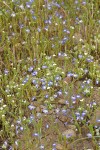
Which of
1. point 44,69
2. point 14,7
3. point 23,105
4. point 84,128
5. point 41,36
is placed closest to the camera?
point 84,128

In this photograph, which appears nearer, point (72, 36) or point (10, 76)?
point (10, 76)

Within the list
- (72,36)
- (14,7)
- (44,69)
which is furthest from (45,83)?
(14,7)

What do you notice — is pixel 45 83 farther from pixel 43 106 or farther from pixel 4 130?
pixel 4 130

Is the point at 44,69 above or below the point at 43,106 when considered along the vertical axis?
above

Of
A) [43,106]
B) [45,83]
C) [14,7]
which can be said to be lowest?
[43,106]

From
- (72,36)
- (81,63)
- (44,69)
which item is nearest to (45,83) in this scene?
(44,69)

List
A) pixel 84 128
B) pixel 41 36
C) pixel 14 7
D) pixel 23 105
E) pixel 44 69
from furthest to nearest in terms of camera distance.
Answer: pixel 14 7 → pixel 41 36 → pixel 44 69 → pixel 23 105 → pixel 84 128
